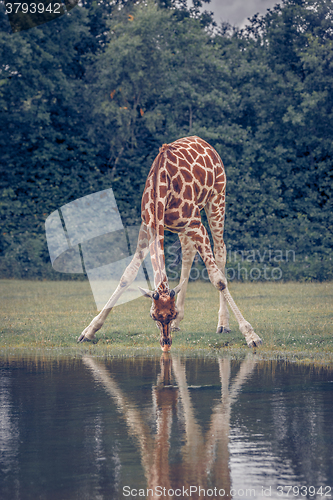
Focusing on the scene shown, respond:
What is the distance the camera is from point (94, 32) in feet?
98.8

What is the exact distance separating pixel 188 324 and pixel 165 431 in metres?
7.44

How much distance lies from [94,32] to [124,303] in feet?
53.5

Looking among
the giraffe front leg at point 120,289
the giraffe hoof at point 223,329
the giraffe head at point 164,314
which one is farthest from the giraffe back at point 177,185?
the giraffe hoof at point 223,329

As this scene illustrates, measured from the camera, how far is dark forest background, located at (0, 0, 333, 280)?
26547mm

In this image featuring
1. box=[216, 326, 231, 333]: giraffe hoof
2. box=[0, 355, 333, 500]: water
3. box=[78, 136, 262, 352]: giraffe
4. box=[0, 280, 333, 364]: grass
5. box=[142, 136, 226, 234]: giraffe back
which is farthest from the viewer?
box=[216, 326, 231, 333]: giraffe hoof

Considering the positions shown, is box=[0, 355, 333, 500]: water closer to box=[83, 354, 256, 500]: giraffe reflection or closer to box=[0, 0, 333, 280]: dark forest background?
box=[83, 354, 256, 500]: giraffe reflection

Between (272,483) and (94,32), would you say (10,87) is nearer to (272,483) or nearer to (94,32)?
(94,32)

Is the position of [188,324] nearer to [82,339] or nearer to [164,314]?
[82,339]

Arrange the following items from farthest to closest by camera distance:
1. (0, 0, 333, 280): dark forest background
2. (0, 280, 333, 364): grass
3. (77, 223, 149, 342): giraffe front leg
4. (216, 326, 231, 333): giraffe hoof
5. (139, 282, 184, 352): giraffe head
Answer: (0, 0, 333, 280): dark forest background < (216, 326, 231, 333): giraffe hoof < (77, 223, 149, 342): giraffe front leg < (0, 280, 333, 364): grass < (139, 282, 184, 352): giraffe head

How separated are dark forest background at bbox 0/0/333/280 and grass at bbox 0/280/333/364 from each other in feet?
21.6

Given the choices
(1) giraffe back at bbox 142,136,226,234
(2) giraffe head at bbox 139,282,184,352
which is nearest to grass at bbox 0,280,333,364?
(2) giraffe head at bbox 139,282,184,352

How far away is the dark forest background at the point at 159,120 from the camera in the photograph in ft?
87.1

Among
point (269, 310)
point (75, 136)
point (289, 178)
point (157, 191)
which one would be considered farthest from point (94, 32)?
point (157, 191)

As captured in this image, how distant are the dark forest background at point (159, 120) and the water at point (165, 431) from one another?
16963mm
